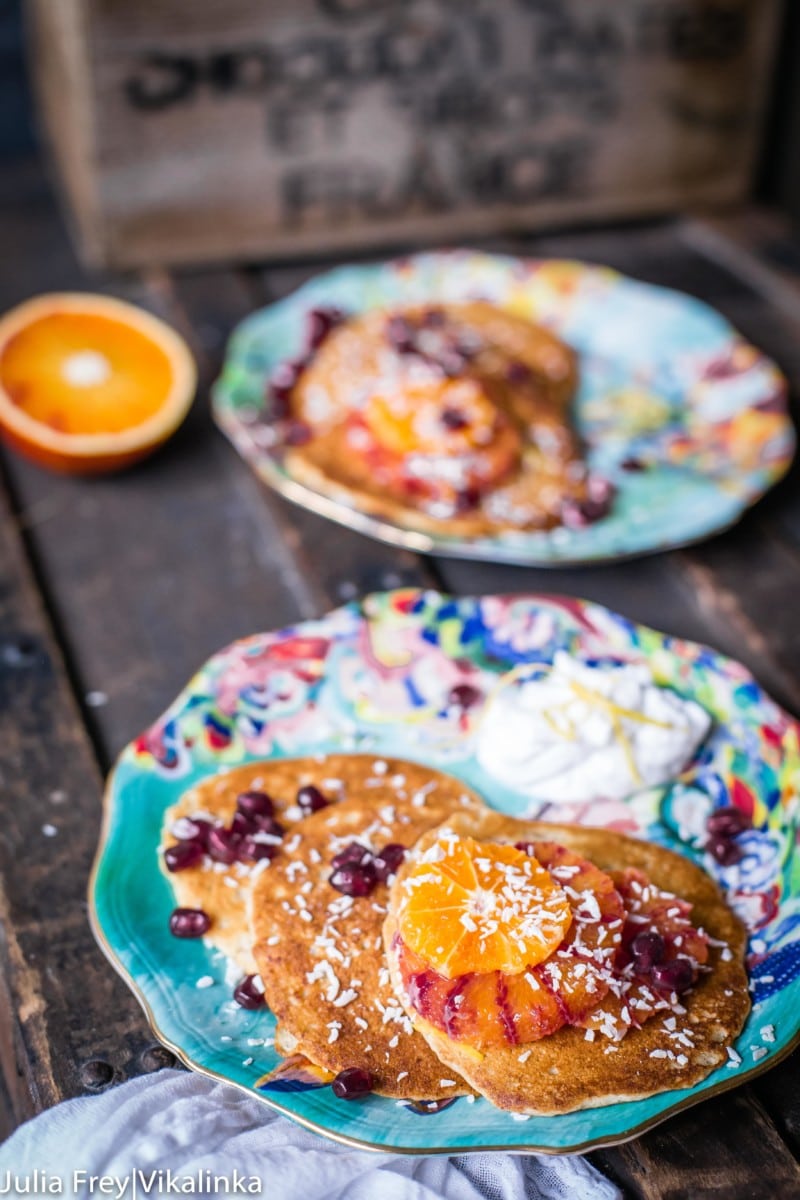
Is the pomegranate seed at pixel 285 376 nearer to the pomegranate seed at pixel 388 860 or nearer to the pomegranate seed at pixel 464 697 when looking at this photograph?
the pomegranate seed at pixel 464 697

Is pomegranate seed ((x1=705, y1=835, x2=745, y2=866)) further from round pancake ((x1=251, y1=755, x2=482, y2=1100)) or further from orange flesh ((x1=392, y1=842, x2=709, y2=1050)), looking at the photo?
round pancake ((x1=251, y1=755, x2=482, y2=1100))

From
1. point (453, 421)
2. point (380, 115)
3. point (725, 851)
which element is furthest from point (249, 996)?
point (380, 115)

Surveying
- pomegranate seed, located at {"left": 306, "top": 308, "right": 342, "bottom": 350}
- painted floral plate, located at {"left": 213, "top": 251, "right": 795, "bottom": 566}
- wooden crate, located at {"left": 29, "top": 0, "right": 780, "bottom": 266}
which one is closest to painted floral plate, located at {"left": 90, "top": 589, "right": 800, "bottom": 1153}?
painted floral plate, located at {"left": 213, "top": 251, "right": 795, "bottom": 566}

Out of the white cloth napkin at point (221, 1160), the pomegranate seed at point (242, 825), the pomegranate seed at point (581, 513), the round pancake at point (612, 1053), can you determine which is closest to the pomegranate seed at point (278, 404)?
the pomegranate seed at point (581, 513)

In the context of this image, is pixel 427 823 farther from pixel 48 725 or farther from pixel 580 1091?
pixel 48 725

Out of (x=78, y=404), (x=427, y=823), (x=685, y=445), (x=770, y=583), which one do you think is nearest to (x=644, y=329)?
(x=685, y=445)

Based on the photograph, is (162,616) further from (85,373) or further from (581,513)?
(581,513)

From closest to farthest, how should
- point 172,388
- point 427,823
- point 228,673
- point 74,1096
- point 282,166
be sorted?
1. point 74,1096
2. point 427,823
3. point 228,673
4. point 172,388
5. point 282,166
